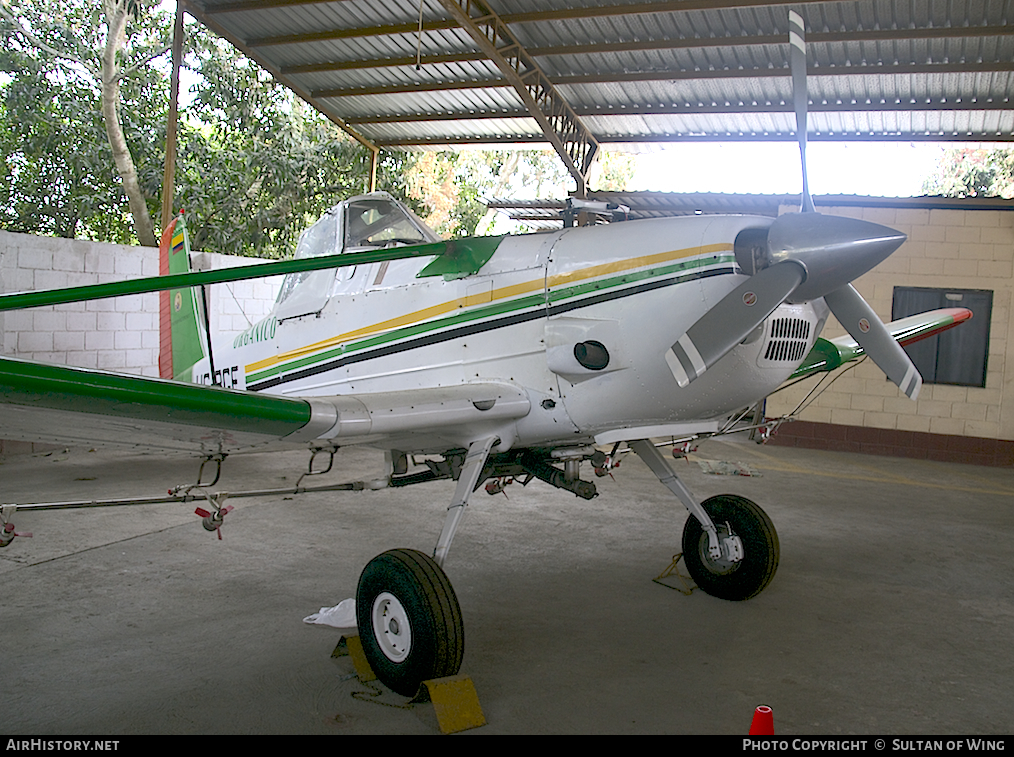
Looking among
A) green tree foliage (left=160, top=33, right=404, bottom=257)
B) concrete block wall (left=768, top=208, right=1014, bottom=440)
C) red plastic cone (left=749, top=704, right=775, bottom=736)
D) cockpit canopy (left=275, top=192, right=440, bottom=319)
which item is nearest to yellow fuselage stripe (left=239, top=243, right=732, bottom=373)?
cockpit canopy (left=275, top=192, right=440, bottom=319)

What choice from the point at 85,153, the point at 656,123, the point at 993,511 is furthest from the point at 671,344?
the point at 85,153

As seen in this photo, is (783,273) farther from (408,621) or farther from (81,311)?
(81,311)

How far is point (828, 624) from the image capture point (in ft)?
13.0

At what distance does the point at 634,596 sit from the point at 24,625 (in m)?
3.16

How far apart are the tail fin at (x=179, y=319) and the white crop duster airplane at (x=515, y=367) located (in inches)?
103

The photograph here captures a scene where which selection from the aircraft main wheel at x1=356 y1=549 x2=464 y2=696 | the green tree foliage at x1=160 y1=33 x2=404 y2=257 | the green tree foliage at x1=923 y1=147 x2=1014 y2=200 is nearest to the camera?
the aircraft main wheel at x1=356 y1=549 x2=464 y2=696

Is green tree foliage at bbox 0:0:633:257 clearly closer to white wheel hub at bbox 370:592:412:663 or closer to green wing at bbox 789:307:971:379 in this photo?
green wing at bbox 789:307:971:379

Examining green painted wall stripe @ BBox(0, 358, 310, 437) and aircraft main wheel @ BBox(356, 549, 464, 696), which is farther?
aircraft main wheel @ BBox(356, 549, 464, 696)

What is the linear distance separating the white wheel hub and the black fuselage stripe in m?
1.27

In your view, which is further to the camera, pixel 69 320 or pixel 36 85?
pixel 36 85

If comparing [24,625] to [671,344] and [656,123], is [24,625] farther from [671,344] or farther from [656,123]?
[656,123]

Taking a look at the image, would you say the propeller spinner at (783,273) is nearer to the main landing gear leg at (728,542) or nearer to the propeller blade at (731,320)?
the propeller blade at (731,320)

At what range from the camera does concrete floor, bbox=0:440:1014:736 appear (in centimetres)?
290

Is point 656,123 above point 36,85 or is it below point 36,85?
below
